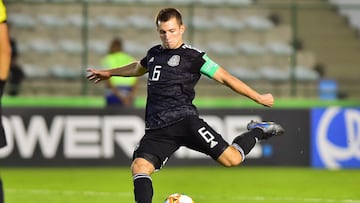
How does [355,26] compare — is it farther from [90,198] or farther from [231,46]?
[90,198]

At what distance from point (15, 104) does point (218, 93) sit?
13.8ft

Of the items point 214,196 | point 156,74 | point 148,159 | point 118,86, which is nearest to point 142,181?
point 148,159

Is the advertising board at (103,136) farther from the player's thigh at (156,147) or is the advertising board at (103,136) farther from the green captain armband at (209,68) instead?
the green captain armband at (209,68)

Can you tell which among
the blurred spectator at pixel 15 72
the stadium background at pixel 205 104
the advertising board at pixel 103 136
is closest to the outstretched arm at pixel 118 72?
the stadium background at pixel 205 104

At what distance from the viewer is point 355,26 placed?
20484 mm

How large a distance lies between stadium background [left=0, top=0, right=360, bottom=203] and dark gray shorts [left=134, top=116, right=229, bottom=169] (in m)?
2.64

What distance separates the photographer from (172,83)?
8.48 meters

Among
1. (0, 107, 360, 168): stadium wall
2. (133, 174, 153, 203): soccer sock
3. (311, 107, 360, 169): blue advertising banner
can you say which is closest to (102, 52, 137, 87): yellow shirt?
(0, 107, 360, 168): stadium wall

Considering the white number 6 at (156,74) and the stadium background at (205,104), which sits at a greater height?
the white number 6 at (156,74)

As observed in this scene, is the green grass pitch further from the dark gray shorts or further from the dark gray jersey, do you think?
the dark gray jersey

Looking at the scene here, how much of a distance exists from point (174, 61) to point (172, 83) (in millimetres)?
188

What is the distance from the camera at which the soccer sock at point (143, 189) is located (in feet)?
26.5

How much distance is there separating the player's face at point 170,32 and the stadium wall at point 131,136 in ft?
25.4

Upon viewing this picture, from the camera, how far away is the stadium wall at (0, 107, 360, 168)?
15848 mm
